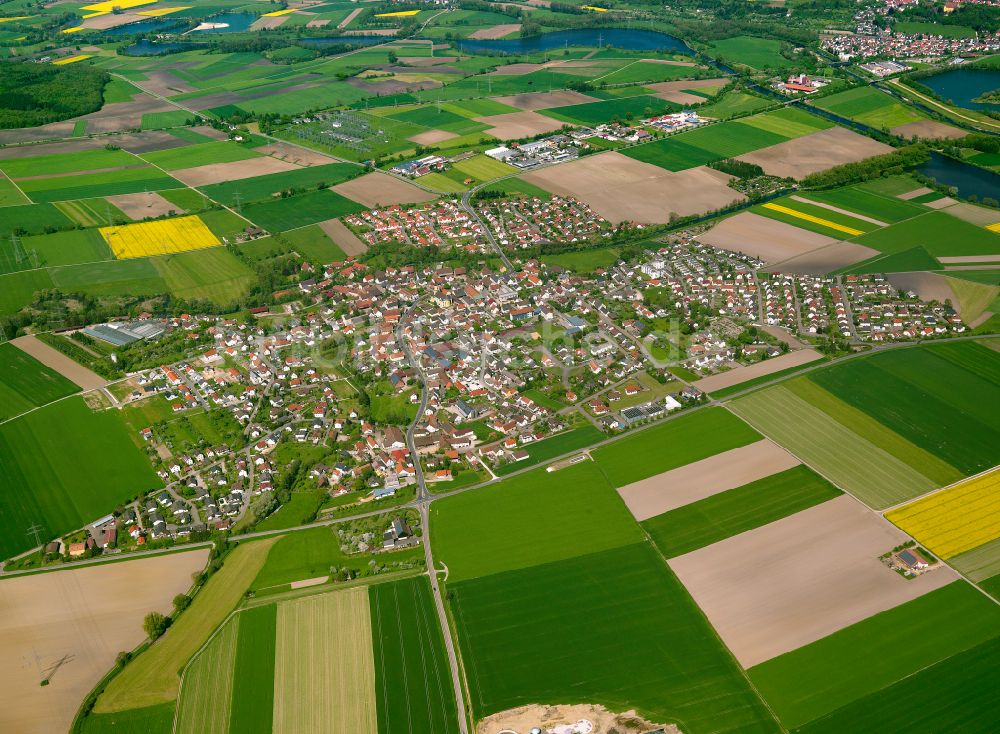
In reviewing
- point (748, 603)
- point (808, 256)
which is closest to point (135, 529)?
point (748, 603)

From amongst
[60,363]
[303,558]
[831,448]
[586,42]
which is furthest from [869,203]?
[586,42]

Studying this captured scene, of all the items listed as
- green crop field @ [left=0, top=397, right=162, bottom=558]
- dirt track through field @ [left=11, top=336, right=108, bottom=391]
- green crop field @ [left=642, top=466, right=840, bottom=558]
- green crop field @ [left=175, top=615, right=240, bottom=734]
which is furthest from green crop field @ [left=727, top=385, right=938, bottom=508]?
dirt track through field @ [left=11, top=336, right=108, bottom=391]

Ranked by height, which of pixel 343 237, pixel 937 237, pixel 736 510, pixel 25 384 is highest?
pixel 343 237

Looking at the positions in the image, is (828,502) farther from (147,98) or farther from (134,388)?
(147,98)

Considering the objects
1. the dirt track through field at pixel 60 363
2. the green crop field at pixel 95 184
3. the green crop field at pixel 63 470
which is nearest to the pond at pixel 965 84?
the green crop field at pixel 95 184

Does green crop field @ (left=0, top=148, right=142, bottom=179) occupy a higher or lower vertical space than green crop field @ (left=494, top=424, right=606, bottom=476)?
higher

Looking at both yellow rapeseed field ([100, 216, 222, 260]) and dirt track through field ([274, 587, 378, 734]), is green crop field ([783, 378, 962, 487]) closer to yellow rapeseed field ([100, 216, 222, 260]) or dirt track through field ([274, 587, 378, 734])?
dirt track through field ([274, 587, 378, 734])

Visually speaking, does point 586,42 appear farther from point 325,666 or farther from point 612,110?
point 325,666
